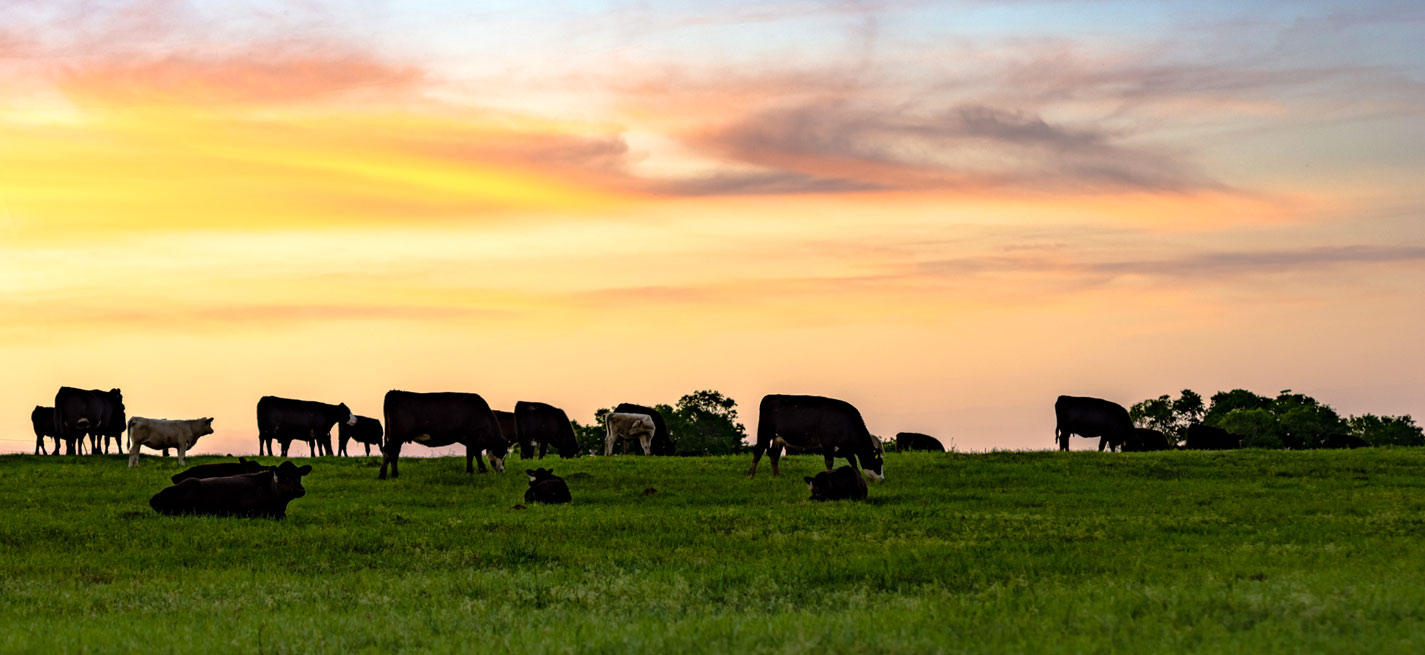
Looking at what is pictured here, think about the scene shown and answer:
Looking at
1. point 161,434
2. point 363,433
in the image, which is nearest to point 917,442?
point 363,433

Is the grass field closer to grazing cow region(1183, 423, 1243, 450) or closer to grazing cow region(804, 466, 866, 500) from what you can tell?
grazing cow region(804, 466, 866, 500)

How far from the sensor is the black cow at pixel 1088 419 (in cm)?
6016

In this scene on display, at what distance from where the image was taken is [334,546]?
22703 mm

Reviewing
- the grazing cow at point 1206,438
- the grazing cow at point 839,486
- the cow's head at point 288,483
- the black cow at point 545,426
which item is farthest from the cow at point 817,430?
the grazing cow at point 1206,438

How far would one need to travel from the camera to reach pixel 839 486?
30.7 meters

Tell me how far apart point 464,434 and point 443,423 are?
67 cm

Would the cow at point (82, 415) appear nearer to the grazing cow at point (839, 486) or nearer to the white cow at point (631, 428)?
the white cow at point (631, 428)

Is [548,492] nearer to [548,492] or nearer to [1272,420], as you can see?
[548,492]

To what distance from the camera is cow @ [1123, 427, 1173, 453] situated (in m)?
61.1

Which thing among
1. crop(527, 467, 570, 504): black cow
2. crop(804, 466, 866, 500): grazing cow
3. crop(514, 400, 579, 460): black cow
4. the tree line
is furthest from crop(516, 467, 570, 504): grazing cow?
the tree line

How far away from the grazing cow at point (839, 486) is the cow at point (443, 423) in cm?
1199

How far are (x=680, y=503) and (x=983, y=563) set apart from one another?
11.6 meters

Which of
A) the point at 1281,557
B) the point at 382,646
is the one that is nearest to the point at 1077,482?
the point at 1281,557

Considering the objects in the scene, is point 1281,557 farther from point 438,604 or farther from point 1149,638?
point 438,604
